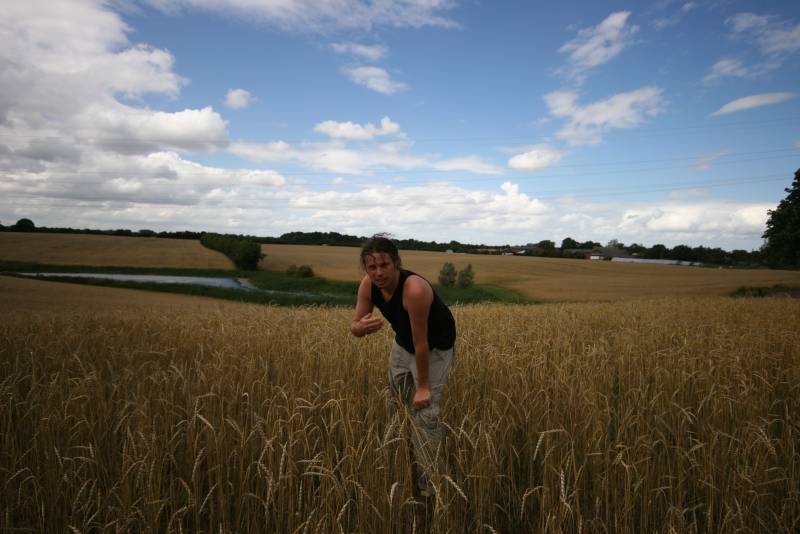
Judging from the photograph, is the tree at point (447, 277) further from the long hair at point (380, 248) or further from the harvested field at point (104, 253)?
the long hair at point (380, 248)

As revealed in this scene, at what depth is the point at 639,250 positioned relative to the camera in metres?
94.2

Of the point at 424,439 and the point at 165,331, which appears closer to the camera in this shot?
the point at 424,439

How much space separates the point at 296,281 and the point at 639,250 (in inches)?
3330

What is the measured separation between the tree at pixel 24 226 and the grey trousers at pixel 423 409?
288 ft

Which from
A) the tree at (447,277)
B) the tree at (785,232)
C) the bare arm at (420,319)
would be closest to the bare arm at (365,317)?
the bare arm at (420,319)

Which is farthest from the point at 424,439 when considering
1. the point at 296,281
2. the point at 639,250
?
the point at 639,250

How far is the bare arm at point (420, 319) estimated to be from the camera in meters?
2.72

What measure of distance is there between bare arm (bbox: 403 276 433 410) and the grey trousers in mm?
115

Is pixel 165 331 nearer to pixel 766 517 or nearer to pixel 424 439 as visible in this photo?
pixel 424 439

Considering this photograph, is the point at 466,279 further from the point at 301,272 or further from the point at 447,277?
the point at 301,272

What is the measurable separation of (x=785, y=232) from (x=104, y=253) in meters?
62.6

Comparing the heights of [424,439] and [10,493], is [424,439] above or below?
above

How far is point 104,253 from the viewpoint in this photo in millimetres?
48156

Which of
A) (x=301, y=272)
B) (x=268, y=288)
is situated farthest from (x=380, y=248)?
(x=301, y=272)
